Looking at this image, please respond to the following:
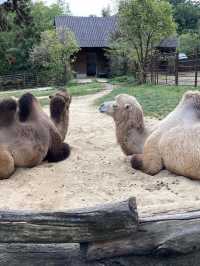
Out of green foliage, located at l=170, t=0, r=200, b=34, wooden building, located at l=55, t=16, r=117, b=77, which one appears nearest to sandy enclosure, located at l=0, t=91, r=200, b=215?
wooden building, located at l=55, t=16, r=117, b=77

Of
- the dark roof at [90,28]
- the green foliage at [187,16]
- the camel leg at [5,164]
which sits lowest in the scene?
the camel leg at [5,164]

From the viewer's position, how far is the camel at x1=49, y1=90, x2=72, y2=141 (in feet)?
20.5

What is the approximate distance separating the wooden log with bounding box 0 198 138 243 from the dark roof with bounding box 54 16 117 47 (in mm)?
30155

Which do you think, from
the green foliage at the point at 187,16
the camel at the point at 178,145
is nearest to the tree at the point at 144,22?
the camel at the point at 178,145

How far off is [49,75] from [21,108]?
22994 mm

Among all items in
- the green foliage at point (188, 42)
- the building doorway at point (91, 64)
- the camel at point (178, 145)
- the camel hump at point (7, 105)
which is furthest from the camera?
the building doorway at point (91, 64)

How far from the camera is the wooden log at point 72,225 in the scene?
2.91 meters

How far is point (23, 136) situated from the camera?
17.7ft

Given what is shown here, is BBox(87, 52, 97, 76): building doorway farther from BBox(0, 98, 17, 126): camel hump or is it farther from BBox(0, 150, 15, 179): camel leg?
BBox(0, 150, 15, 179): camel leg

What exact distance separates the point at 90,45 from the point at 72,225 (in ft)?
101

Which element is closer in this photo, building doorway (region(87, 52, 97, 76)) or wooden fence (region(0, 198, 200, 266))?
wooden fence (region(0, 198, 200, 266))

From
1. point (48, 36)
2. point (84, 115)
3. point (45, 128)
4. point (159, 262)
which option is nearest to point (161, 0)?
point (48, 36)

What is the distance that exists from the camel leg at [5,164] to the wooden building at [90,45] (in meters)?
27.7

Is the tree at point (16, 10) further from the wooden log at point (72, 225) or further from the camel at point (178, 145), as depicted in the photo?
the wooden log at point (72, 225)
